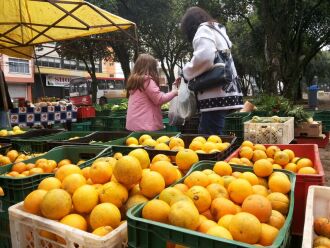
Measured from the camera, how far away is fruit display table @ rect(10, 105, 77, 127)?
8109 millimetres

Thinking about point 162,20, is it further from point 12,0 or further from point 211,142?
point 211,142

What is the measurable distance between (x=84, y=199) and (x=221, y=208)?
70cm

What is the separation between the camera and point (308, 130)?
598 centimetres

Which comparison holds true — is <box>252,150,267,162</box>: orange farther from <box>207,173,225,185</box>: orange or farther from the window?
the window

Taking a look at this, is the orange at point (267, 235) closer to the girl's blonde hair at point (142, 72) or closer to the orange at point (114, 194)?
the orange at point (114, 194)

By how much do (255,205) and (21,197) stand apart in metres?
1.49

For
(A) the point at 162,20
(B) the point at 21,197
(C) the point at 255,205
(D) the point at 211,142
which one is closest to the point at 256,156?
(D) the point at 211,142

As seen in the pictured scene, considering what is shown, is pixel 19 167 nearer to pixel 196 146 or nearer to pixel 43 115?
pixel 196 146

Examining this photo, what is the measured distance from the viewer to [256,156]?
8.82 ft

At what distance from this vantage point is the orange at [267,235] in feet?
4.42

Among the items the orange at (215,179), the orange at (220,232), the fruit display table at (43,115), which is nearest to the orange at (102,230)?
the orange at (220,232)

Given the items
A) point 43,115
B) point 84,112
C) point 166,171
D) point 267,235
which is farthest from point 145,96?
point 84,112

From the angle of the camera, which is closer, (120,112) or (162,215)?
(162,215)

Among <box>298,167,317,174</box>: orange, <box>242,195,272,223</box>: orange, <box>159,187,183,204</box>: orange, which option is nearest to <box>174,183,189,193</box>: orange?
<box>159,187,183,204</box>: orange
